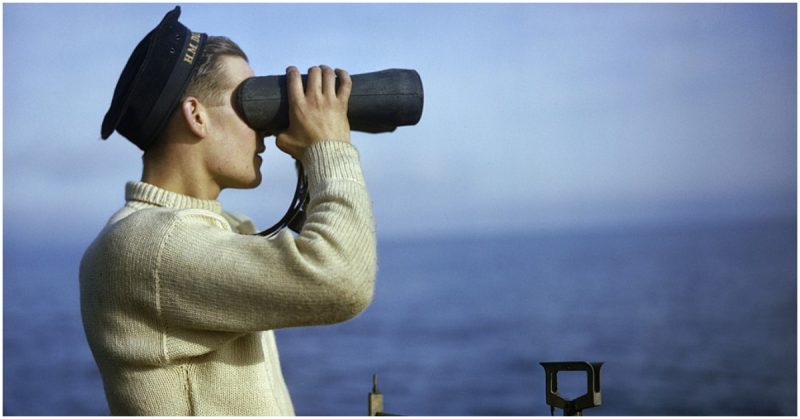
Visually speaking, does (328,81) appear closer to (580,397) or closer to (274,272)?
(274,272)

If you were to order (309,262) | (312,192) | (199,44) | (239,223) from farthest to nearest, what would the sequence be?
(239,223) → (199,44) → (312,192) → (309,262)

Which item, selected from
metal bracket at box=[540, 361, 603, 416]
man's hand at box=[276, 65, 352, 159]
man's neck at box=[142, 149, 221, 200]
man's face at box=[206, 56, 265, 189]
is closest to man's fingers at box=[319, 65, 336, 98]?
man's hand at box=[276, 65, 352, 159]

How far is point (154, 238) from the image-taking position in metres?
1.50

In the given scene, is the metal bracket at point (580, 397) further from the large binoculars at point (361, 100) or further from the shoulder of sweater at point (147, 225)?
the shoulder of sweater at point (147, 225)

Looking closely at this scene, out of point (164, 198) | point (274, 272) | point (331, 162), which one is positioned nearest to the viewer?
point (274, 272)

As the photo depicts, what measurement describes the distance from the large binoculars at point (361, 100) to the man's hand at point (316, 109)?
19 millimetres

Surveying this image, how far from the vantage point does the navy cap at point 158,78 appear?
163 cm

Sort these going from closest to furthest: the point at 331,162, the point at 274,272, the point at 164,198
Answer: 1. the point at 274,272
2. the point at 331,162
3. the point at 164,198

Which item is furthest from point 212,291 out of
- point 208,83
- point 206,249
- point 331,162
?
point 208,83

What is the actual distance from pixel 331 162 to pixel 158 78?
11.7 inches

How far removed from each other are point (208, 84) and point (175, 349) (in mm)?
401

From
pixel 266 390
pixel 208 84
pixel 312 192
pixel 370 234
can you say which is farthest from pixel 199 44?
pixel 266 390

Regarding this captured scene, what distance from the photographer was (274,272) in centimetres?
145

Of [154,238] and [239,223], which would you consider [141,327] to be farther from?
[239,223]
